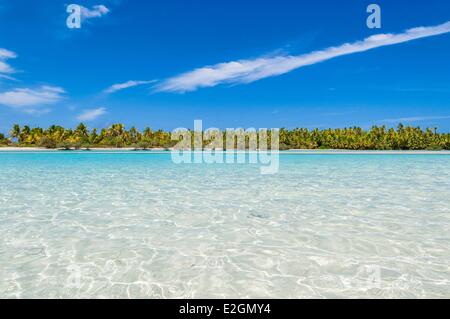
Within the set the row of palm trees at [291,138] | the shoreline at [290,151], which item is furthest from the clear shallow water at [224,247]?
the row of palm trees at [291,138]

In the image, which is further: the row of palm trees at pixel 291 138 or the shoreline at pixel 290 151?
the row of palm trees at pixel 291 138

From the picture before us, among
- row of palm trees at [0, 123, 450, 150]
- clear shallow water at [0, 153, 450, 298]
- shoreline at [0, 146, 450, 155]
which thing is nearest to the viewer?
clear shallow water at [0, 153, 450, 298]

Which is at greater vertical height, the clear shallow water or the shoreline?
the shoreline

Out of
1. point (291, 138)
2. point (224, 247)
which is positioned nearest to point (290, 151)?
point (291, 138)

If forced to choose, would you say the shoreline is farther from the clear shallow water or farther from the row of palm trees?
the clear shallow water

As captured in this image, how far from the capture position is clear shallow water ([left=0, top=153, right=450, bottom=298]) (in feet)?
12.5

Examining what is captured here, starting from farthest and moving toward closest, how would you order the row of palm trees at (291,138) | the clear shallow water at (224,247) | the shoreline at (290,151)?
the row of palm trees at (291,138) → the shoreline at (290,151) → the clear shallow water at (224,247)

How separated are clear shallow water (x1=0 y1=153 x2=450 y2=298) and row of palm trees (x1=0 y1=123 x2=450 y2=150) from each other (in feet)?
249

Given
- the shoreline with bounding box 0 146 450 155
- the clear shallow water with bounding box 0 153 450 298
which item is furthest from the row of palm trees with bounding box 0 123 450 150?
the clear shallow water with bounding box 0 153 450 298

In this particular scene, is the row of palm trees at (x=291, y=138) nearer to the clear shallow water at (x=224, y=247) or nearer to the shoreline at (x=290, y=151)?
the shoreline at (x=290, y=151)

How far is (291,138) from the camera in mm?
85312

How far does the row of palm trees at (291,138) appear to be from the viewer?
78.6 meters

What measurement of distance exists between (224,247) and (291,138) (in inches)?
3231

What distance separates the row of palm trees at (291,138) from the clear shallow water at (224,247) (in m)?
75.9
